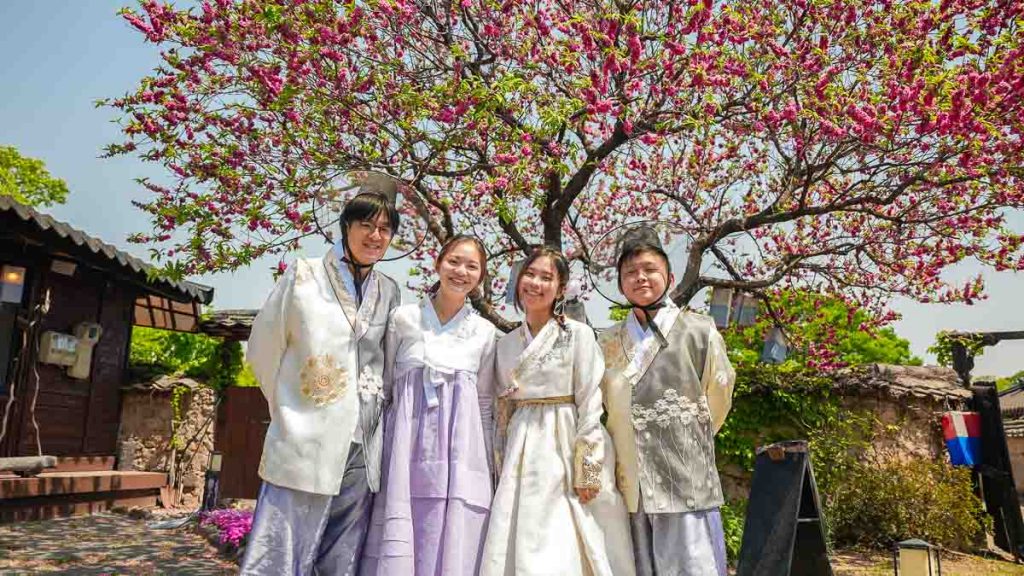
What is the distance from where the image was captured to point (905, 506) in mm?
6695

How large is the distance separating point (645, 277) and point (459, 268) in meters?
0.76

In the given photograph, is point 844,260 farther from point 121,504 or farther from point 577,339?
point 121,504

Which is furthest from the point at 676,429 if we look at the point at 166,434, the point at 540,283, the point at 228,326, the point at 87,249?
the point at 166,434

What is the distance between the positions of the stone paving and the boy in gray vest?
3.77 metres

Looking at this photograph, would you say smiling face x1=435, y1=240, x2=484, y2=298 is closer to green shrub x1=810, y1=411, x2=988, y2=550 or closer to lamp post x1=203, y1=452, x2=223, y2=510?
green shrub x1=810, y1=411, x2=988, y2=550

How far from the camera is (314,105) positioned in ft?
14.5

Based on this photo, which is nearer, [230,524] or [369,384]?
[369,384]

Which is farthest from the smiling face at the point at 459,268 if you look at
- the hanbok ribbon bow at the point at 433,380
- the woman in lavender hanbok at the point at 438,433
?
the hanbok ribbon bow at the point at 433,380

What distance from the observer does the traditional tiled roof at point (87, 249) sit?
6793 mm

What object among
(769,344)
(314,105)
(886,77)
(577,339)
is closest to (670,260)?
(577,339)

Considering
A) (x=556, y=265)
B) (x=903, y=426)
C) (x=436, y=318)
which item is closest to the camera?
(x=436, y=318)

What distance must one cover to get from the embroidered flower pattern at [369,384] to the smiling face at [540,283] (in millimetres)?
674

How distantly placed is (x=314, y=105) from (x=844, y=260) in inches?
206

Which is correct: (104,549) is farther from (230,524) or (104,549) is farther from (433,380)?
(433,380)
